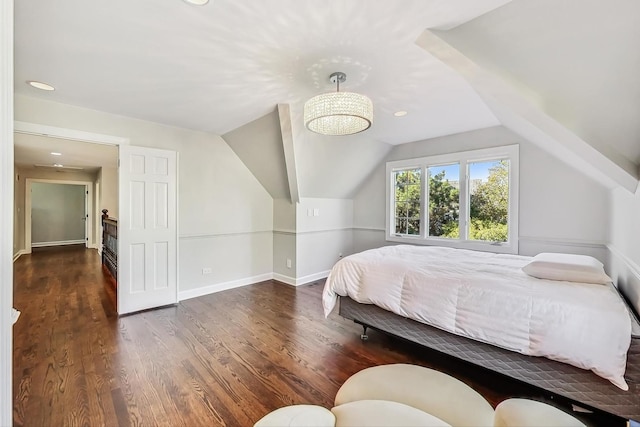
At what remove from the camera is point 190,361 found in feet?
7.32

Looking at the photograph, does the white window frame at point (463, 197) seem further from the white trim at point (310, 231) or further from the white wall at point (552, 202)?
the white trim at point (310, 231)

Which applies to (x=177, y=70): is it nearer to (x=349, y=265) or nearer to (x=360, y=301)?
(x=349, y=265)

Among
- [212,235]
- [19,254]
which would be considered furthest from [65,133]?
[19,254]

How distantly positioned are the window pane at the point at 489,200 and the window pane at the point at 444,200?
21 centimetres

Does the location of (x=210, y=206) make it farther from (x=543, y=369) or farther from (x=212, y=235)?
(x=543, y=369)

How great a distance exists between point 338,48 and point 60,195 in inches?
436

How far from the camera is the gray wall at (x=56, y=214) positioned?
8.34 meters

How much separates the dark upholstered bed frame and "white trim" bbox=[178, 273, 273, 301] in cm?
266

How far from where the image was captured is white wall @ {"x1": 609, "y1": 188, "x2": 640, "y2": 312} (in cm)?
179

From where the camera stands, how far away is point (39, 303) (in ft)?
11.2

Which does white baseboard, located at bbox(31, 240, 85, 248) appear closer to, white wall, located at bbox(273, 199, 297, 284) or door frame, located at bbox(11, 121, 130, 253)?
door frame, located at bbox(11, 121, 130, 253)

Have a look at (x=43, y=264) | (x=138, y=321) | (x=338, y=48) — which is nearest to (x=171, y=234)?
(x=138, y=321)

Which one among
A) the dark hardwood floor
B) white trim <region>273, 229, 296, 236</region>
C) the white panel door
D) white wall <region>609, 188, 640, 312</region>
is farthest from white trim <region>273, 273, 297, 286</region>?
white wall <region>609, 188, 640, 312</region>

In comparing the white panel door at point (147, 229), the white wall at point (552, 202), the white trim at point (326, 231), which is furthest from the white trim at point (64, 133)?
the white wall at point (552, 202)
